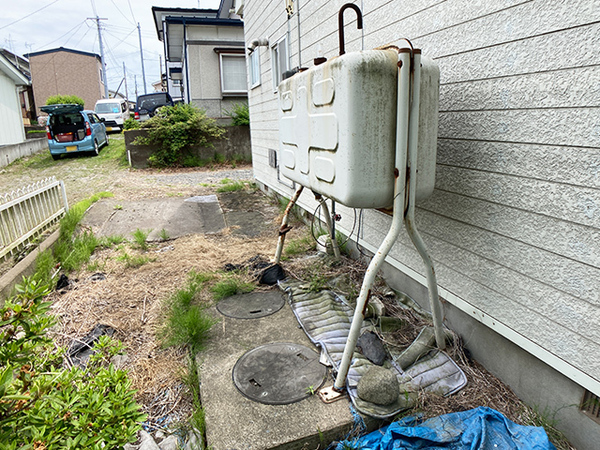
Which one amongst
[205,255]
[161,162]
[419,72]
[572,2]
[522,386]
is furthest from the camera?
[161,162]

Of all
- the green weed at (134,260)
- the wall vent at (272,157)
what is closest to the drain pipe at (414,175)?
the green weed at (134,260)

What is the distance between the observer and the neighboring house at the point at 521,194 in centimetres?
161

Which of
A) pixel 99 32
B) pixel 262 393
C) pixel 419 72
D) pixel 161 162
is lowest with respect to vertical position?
pixel 262 393

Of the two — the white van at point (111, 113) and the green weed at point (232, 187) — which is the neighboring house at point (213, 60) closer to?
the green weed at point (232, 187)

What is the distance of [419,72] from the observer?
1867 millimetres

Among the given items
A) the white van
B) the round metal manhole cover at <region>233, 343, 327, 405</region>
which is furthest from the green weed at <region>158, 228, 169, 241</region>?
the white van

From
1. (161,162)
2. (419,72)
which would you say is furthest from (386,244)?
(161,162)

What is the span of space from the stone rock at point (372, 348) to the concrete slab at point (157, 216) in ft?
11.0

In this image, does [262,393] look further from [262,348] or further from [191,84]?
[191,84]

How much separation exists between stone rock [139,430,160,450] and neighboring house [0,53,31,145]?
53.2 ft

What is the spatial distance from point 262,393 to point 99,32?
40.4 m

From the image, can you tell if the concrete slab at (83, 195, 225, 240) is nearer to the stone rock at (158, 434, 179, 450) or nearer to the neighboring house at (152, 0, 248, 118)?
the stone rock at (158, 434, 179, 450)

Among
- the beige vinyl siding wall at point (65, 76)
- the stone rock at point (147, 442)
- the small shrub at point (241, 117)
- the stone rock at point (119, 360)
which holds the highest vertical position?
the beige vinyl siding wall at point (65, 76)

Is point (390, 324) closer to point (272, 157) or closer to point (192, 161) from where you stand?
point (272, 157)
